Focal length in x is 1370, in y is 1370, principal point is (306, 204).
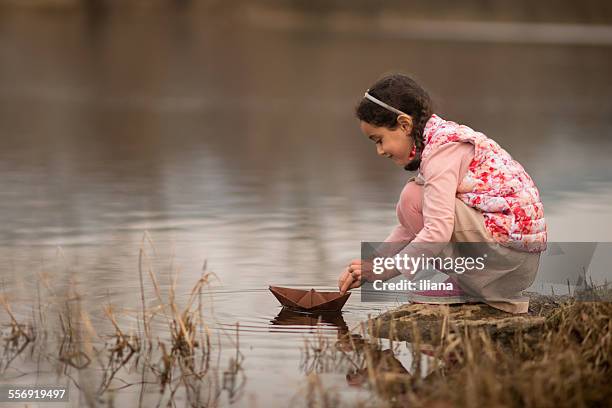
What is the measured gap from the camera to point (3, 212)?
373 inches

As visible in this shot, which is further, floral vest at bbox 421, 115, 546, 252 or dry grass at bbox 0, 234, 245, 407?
floral vest at bbox 421, 115, 546, 252

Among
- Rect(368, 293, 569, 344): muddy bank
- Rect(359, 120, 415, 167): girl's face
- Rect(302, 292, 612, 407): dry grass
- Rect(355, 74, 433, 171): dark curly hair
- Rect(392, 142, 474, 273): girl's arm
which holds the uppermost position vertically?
Rect(355, 74, 433, 171): dark curly hair

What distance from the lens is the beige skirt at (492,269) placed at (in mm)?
5816

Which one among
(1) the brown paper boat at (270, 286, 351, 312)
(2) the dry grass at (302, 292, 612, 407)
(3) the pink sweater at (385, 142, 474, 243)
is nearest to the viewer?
(2) the dry grass at (302, 292, 612, 407)

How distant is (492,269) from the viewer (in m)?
5.89

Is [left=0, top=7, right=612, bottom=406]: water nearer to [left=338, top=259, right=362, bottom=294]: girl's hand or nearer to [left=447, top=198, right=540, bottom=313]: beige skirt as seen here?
[left=338, top=259, right=362, bottom=294]: girl's hand

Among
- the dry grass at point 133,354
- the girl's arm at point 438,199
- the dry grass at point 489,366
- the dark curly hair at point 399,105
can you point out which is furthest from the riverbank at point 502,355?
the dark curly hair at point 399,105

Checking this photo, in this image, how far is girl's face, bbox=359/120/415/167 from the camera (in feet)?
19.4

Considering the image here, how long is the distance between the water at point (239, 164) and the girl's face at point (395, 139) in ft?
2.58

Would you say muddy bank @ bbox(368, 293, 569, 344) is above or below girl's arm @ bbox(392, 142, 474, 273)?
below

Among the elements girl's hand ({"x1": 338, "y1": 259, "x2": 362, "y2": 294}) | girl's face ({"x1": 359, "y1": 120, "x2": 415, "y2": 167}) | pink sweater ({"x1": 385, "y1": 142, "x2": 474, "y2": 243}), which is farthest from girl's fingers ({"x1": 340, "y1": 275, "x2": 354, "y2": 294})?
girl's face ({"x1": 359, "y1": 120, "x2": 415, "y2": 167})

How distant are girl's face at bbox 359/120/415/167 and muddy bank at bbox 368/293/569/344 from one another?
68cm

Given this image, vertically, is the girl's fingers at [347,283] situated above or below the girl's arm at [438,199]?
below

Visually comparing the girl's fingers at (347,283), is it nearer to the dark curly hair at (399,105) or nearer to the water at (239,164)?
the water at (239,164)
